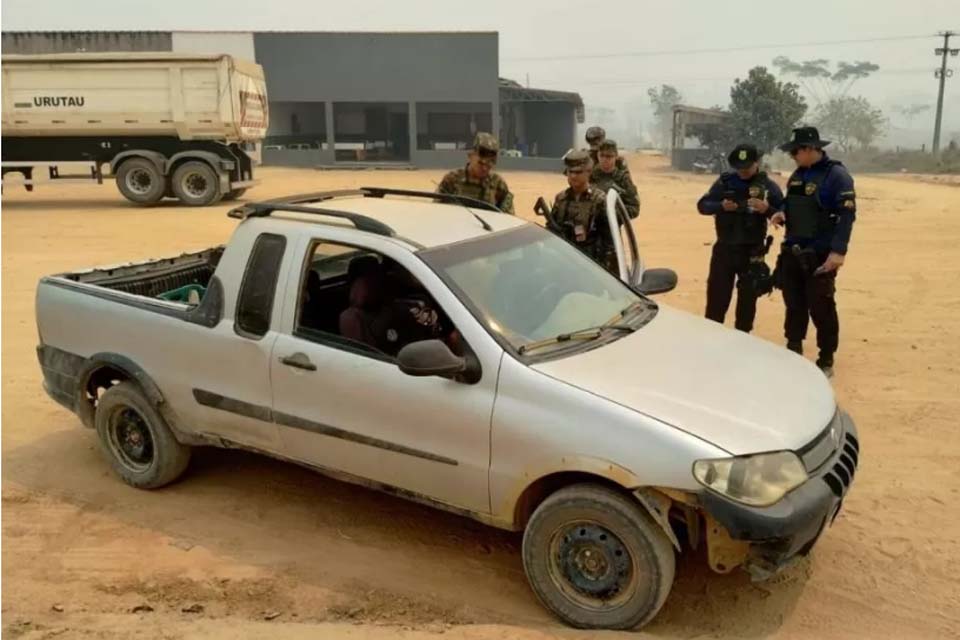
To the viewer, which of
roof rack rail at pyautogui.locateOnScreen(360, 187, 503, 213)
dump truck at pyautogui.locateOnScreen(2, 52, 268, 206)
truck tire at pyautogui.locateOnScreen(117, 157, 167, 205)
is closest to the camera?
roof rack rail at pyautogui.locateOnScreen(360, 187, 503, 213)

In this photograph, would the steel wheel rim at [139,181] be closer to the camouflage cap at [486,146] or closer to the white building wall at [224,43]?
the camouflage cap at [486,146]

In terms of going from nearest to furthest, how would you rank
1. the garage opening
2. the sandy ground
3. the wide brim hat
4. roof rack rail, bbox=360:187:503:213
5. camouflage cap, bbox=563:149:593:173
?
the sandy ground, roof rack rail, bbox=360:187:503:213, camouflage cap, bbox=563:149:593:173, the wide brim hat, the garage opening

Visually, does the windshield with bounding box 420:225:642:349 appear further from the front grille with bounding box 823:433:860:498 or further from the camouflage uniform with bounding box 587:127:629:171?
the camouflage uniform with bounding box 587:127:629:171

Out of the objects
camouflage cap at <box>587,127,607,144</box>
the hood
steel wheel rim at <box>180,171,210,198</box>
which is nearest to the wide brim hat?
camouflage cap at <box>587,127,607,144</box>

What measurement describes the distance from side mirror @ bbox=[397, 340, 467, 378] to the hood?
1.20 ft

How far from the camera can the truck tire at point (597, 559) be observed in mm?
3270

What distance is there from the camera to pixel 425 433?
3.71 meters

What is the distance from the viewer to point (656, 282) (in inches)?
198

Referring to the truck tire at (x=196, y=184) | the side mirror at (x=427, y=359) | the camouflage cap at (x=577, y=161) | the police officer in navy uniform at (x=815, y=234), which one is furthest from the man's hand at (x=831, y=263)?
the truck tire at (x=196, y=184)

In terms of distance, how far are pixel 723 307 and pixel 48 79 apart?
53.7ft

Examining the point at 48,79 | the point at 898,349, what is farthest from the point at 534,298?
the point at 48,79

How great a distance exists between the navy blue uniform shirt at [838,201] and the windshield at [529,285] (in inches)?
92.5

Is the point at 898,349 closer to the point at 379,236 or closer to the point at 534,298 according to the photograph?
the point at 534,298

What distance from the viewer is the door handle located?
13.1 ft
